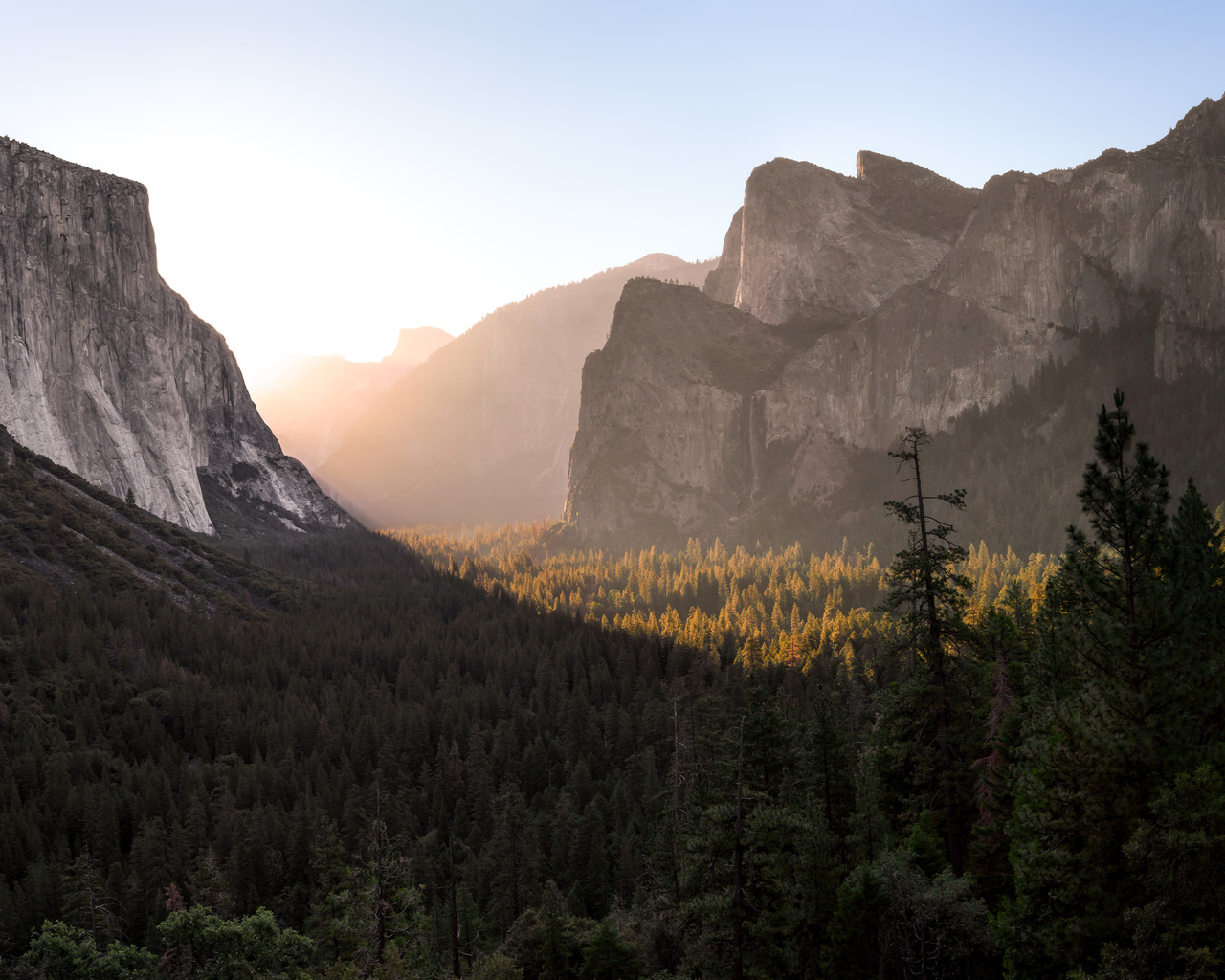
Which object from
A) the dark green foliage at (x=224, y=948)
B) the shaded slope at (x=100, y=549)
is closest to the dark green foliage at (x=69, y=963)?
the dark green foliage at (x=224, y=948)

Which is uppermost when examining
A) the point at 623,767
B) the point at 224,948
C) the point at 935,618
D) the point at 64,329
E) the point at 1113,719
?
the point at 64,329

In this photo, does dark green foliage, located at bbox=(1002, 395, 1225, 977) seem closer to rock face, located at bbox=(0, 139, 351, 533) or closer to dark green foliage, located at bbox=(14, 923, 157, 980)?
dark green foliage, located at bbox=(14, 923, 157, 980)

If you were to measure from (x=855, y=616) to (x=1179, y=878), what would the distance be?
108 meters

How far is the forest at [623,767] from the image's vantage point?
1998cm

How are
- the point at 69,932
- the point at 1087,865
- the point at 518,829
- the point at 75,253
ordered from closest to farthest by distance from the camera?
the point at 1087,865, the point at 69,932, the point at 518,829, the point at 75,253

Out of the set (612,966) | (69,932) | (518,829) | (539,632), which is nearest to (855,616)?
(539,632)

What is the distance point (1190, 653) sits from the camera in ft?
64.2

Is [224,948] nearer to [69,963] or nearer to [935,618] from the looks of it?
[69,963]

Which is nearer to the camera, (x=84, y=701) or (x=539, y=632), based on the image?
(x=84, y=701)

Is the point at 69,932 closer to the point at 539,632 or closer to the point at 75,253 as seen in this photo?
the point at 539,632

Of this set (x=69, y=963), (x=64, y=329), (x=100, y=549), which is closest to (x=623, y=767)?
(x=69, y=963)

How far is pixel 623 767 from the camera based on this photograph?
89.1m

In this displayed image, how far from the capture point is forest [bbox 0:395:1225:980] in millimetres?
19984

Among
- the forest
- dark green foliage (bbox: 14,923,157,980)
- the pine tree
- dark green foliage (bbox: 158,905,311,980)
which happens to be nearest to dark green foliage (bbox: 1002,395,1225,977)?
the forest
